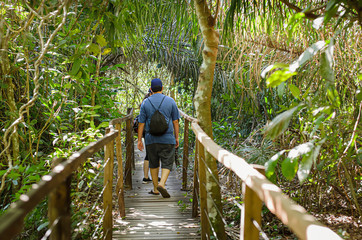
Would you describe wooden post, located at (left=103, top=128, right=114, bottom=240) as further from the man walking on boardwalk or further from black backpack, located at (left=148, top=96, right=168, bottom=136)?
the man walking on boardwalk

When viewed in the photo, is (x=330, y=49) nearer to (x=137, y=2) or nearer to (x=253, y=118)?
(x=137, y=2)

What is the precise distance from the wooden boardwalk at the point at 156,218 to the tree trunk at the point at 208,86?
1.64 ft

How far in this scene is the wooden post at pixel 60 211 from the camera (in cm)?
125

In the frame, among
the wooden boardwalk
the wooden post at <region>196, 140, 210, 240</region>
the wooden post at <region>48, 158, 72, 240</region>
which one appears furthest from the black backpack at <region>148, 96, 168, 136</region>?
the wooden post at <region>48, 158, 72, 240</region>

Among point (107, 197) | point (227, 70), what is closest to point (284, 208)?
point (107, 197)

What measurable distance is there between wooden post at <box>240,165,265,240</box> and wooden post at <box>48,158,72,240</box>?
680mm

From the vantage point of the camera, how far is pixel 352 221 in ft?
10.7

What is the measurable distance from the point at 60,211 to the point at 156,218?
2668 mm

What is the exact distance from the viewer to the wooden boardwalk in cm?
338

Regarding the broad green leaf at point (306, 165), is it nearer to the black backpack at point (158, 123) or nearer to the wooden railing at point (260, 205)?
the wooden railing at point (260, 205)

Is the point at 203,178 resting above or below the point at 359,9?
below

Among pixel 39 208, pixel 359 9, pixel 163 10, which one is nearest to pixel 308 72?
pixel 163 10

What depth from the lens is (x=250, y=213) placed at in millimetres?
1376

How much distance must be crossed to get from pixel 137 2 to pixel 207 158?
5.75 ft
